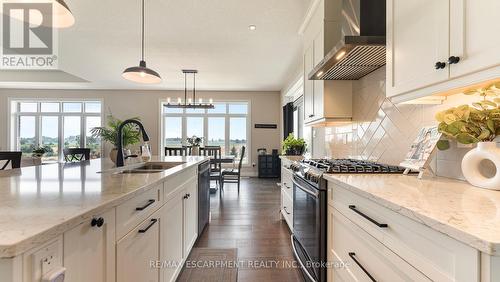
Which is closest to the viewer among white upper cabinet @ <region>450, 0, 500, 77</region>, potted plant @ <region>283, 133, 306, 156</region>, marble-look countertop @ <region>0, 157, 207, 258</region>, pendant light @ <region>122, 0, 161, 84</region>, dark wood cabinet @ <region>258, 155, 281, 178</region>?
marble-look countertop @ <region>0, 157, 207, 258</region>

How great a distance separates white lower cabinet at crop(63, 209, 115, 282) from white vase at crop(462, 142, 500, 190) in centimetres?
152

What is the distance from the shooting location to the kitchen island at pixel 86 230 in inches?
21.0

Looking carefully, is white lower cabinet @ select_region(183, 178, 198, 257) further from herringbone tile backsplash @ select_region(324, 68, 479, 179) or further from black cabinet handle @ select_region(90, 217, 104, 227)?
herringbone tile backsplash @ select_region(324, 68, 479, 179)

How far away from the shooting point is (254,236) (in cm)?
269

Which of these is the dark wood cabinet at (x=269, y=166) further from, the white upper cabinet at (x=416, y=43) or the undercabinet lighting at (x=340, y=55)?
the white upper cabinet at (x=416, y=43)

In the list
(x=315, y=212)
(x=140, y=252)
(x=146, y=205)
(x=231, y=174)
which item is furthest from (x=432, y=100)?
(x=231, y=174)

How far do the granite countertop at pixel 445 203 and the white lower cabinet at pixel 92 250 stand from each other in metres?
1.00

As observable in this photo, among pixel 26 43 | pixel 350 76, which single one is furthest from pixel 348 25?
pixel 26 43

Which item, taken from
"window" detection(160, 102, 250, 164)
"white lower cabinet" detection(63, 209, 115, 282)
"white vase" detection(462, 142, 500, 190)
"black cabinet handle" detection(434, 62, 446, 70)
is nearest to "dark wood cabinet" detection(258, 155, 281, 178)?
"window" detection(160, 102, 250, 164)

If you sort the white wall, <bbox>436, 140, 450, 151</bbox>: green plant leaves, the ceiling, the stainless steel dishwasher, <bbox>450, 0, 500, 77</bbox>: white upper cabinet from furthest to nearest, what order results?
1. the white wall
2. the ceiling
3. the stainless steel dishwasher
4. <bbox>436, 140, 450, 151</bbox>: green plant leaves
5. <bbox>450, 0, 500, 77</bbox>: white upper cabinet

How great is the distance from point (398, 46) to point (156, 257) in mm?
1787

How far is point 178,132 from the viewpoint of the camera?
7.32 meters

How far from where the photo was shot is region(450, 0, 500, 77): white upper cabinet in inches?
31.1

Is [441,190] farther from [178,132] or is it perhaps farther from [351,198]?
[178,132]
